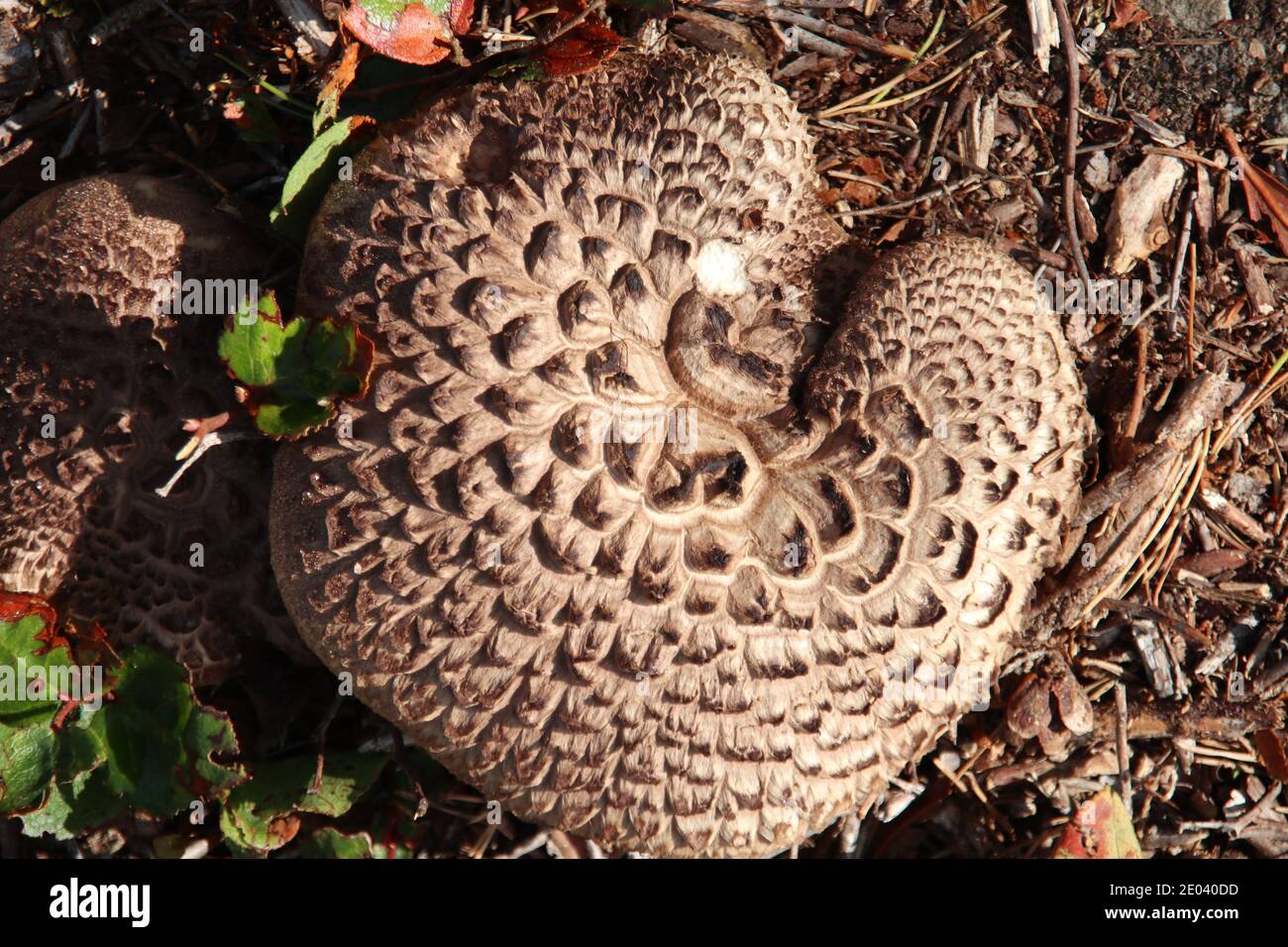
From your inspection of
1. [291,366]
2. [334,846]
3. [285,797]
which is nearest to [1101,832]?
[334,846]

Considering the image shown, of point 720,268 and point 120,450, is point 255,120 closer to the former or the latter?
point 120,450

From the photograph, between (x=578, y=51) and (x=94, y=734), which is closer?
(x=578, y=51)

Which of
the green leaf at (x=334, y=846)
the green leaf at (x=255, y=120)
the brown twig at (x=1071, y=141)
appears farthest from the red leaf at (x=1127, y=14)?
the green leaf at (x=334, y=846)

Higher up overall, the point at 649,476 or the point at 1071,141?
the point at 1071,141

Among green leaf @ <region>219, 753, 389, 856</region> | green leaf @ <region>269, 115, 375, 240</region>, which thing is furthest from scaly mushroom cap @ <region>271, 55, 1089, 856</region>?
green leaf @ <region>219, 753, 389, 856</region>

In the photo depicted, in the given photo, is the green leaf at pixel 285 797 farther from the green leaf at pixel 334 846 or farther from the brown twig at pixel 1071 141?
the brown twig at pixel 1071 141

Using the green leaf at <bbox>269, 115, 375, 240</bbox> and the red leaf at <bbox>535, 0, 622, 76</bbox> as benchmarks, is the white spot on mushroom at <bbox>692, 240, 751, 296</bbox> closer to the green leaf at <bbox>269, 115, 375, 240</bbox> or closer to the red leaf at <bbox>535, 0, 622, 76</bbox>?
the red leaf at <bbox>535, 0, 622, 76</bbox>

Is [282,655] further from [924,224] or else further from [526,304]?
[924,224]

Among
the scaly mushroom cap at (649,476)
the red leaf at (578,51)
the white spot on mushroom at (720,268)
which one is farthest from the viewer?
the red leaf at (578,51)

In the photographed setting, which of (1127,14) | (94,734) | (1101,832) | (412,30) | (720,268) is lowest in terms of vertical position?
(1101,832)
